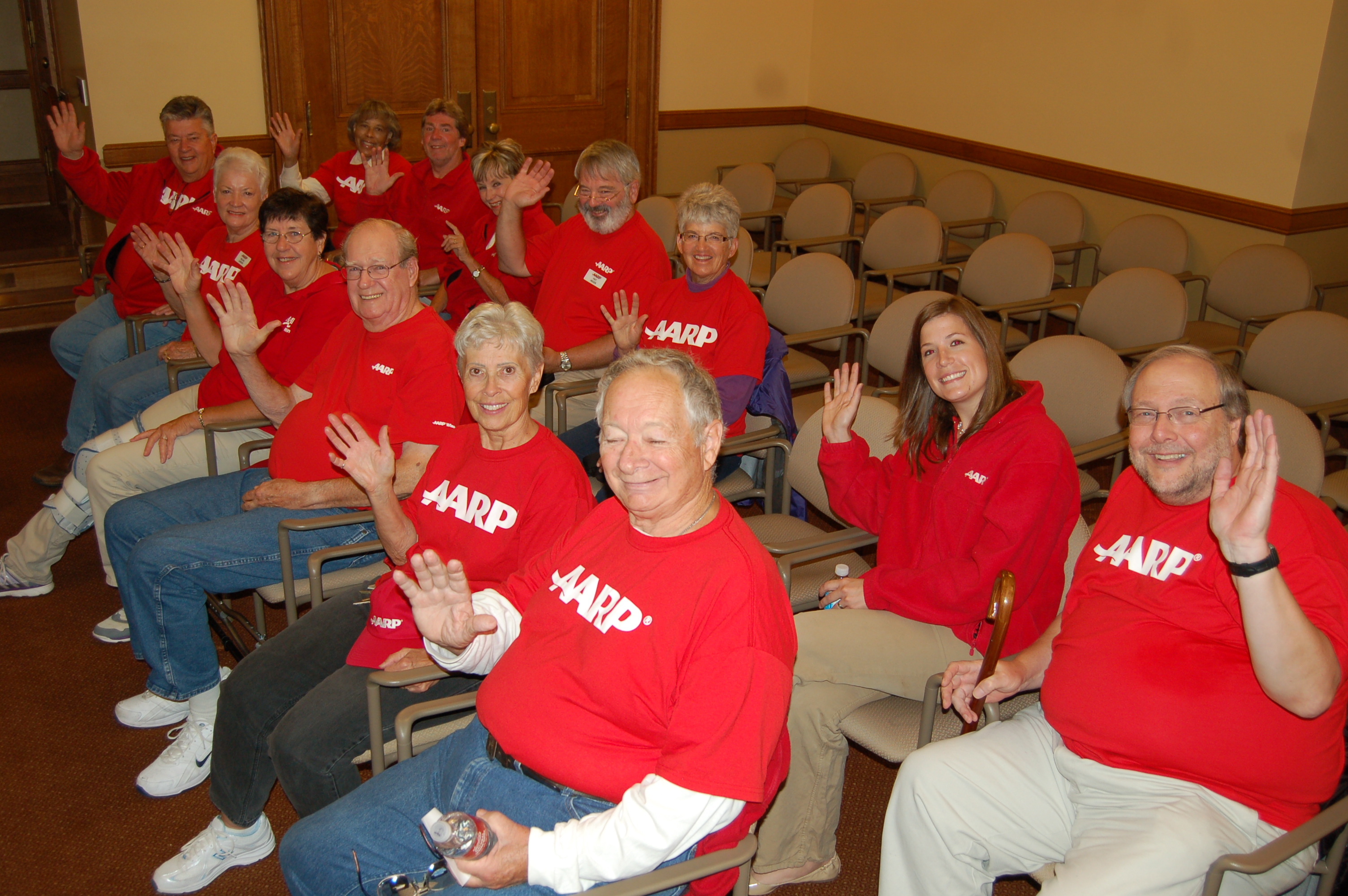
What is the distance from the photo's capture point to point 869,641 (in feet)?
6.66

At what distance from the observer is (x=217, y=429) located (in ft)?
9.29

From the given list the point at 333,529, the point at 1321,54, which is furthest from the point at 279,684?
the point at 1321,54

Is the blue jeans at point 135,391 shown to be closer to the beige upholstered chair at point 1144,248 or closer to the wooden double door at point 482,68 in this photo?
the wooden double door at point 482,68

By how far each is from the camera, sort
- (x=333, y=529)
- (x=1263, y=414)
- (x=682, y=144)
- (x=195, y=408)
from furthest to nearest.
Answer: (x=682, y=144) < (x=195, y=408) < (x=333, y=529) < (x=1263, y=414)

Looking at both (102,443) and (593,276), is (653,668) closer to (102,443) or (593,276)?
(593,276)

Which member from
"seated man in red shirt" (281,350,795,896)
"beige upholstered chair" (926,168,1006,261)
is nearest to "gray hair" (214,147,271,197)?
"seated man in red shirt" (281,350,795,896)

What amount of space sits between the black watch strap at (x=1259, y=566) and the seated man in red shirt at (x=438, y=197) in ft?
10.7

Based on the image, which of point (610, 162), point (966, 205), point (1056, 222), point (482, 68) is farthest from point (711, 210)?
point (482, 68)

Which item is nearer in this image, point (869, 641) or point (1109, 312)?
point (869, 641)

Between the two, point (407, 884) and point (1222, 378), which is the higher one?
point (1222, 378)

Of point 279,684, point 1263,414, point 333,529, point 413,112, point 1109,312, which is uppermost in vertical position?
point 413,112

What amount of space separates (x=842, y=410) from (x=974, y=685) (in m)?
0.71

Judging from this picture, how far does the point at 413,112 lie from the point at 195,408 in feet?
10.9

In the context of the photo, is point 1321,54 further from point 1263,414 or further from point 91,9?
point 91,9
